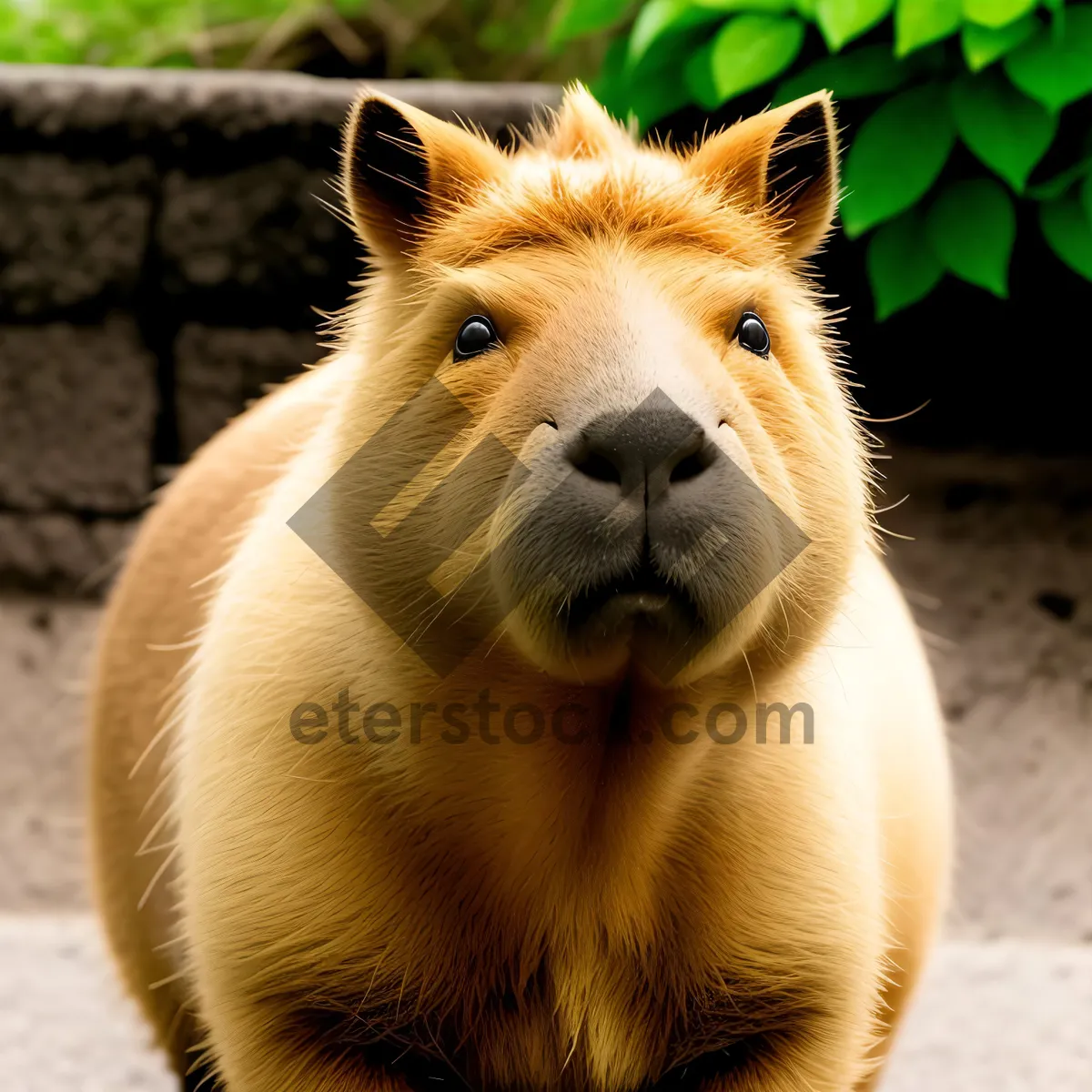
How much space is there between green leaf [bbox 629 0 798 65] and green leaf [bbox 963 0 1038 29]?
1.48 feet

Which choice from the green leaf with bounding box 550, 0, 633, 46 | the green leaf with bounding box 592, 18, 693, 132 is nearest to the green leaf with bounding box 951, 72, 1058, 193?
the green leaf with bounding box 592, 18, 693, 132

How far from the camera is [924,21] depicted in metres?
3.46

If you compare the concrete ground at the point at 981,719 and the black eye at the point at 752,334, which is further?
the concrete ground at the point at 981,719

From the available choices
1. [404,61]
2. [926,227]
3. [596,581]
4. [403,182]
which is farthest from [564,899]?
[404,61]

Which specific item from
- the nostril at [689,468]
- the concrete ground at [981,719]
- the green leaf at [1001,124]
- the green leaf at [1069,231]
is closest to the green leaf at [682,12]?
the green leaf at [1001,124]

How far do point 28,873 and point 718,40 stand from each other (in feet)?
9.92

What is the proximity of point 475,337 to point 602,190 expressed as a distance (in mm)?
251

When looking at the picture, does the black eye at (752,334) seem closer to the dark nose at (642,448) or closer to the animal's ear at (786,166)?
the animal's ear at (786,166)

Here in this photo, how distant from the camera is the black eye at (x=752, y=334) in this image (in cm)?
184

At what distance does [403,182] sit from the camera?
1934 millimetres

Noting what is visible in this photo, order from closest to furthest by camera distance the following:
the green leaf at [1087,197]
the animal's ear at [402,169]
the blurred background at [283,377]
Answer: the animal's ear at [402,169] < the green leaf at [1087,197] < the blurred background at [283,377]

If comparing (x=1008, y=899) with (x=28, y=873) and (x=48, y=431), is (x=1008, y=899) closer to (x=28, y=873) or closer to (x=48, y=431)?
(x=28, y=873)

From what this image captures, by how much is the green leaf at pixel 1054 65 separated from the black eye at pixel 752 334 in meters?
1.99

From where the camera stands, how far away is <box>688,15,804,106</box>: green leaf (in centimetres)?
366
